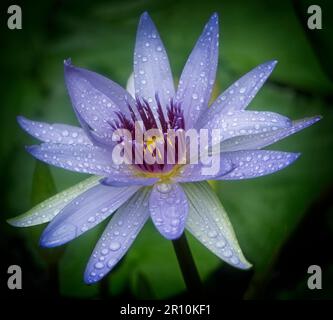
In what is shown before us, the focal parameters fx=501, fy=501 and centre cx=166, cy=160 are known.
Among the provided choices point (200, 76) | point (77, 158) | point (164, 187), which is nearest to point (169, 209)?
point (164, 187)

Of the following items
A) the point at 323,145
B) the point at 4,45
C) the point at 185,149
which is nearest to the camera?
the point at 185,149

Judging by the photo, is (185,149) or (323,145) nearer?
(185,149)

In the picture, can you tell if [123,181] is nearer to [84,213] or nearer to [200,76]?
[84,213]

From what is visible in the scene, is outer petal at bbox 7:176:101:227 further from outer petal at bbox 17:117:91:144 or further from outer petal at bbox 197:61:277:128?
outer petal at bbox 197:61:277:128

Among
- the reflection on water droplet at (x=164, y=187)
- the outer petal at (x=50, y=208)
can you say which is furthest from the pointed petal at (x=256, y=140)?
the outer petal at (x=50, y=208)

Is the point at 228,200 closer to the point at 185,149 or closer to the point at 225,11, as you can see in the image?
the point at 185,149

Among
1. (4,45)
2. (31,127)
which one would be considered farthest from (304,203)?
(4,45)
